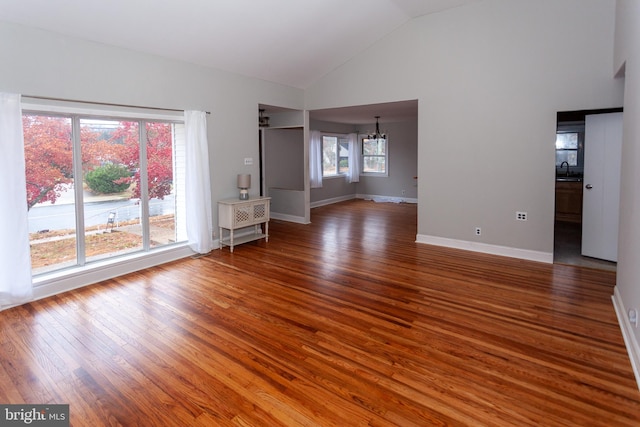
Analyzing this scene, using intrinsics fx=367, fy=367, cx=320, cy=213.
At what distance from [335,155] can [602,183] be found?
291 inches

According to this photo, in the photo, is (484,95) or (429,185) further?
(429,185)

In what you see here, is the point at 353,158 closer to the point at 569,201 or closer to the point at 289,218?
the point at 289,218

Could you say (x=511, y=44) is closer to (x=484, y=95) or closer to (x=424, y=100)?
(x=484, y=95)

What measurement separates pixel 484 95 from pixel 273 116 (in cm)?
426

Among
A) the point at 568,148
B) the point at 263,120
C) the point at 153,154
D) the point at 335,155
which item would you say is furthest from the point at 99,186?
the point at 568,148

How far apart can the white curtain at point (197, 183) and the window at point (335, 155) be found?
5.59m

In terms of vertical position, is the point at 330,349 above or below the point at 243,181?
below

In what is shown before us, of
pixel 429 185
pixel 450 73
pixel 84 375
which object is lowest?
pixel 84 375

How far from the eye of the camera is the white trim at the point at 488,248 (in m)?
4.82

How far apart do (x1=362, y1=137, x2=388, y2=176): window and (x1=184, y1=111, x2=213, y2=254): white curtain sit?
22.9ft

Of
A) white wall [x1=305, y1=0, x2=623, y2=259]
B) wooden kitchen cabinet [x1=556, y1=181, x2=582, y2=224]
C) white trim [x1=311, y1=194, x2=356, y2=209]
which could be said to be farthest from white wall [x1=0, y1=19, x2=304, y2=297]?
wooden kitchen cabinet [x1=556, y1=181, x2=582, y2=224]

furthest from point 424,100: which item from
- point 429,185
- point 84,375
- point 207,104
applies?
point 84,375

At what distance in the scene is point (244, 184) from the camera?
18.9ft

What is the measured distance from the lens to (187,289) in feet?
12.9
